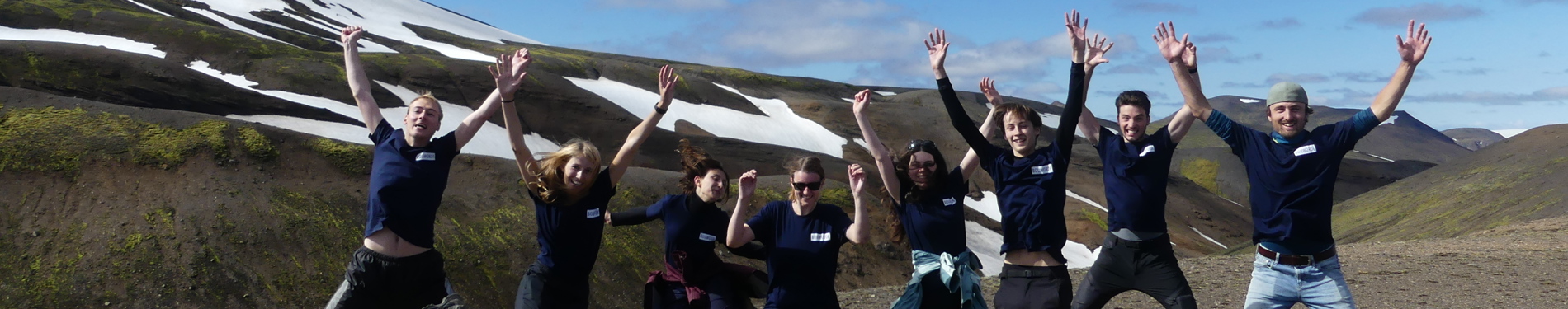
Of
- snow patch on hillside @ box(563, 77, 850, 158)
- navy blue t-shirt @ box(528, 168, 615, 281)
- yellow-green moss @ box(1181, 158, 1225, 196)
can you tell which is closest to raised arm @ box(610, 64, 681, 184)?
navy blue t-shirt @ box(528, 168, 615, 281)

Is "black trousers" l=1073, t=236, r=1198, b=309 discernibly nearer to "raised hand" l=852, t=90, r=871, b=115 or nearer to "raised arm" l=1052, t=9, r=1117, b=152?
"raised arm" l=1052, t=9, r=1117, b=152

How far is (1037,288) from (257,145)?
49.4 feet

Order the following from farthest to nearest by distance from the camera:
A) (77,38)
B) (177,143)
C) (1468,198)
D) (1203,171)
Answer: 1. (1203,171)
2. (77,38)
3. (1468,198)
4. (177,143)

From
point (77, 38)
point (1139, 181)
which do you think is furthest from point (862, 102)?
point (77, 38)

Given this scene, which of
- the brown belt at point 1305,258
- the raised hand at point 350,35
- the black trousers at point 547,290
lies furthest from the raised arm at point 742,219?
the brown belt at point 1305,258

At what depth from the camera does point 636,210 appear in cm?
696

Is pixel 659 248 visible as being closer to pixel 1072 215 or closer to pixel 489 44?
pixel 1072 215

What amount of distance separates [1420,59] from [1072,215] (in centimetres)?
2833

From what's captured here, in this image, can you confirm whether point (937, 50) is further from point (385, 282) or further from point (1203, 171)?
point (1203, 171)

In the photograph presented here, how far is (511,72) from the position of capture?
645 cm

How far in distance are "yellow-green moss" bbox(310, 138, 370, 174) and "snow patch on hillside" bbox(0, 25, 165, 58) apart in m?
16.5

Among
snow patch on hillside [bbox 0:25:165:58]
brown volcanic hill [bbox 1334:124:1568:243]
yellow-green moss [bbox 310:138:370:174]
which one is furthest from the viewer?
snow patch on hillside [bbox 0:25:165:58]

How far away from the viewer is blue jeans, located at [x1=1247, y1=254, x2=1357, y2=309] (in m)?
5.80

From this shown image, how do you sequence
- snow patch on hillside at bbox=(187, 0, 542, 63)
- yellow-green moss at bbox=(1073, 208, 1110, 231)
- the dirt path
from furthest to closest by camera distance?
Result: snow patch on hillside at bbox=(187, 0, 542, 63) → yellow-green moss at bbox=(1073, 208, 1110, 231) → the dirt path
